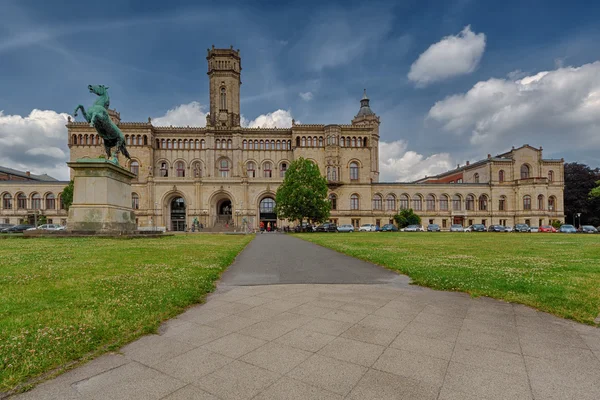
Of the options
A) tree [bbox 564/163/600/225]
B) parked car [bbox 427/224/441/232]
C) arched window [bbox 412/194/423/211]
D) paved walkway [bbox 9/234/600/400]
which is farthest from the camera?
tree [bbox 564/163/600/225]

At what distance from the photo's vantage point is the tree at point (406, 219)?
61.8m

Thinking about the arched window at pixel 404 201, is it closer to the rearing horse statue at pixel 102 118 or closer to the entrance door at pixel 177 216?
the entrance door at pixel 177 216

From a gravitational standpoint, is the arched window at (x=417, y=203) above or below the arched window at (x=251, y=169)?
below

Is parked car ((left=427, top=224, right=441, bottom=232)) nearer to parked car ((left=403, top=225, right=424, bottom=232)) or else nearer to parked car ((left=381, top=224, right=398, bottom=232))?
parked car ((left=403, top=225, right=424, bottom=232))

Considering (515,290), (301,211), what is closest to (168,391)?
(515,290)

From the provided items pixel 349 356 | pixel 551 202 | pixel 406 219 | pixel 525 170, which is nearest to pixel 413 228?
pixel 406 219

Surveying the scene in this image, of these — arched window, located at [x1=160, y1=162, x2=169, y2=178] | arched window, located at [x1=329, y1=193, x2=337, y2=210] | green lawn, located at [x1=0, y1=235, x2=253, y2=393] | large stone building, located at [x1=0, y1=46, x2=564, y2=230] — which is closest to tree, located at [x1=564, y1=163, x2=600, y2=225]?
large stone building, located at [x1=0, y1=46, x2=564, y2=230]

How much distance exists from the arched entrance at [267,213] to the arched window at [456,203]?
40704 millimetres

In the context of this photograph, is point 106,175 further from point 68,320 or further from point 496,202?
point 496,202

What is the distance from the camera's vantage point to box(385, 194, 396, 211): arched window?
68.8m

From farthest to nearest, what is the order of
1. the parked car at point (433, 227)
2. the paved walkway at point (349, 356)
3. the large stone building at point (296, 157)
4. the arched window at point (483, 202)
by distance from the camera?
the arched window at point (483, 202) < the large stone building at point (296, 157) < the parked car at point (433, 227) < the paved walkway at point (349, 356)

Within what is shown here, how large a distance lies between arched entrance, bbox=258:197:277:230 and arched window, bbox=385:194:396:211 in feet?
84.7

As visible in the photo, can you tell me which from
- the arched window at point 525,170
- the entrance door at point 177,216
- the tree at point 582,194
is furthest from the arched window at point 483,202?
the entrance door at point 177,216

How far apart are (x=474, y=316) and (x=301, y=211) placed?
42253mm
